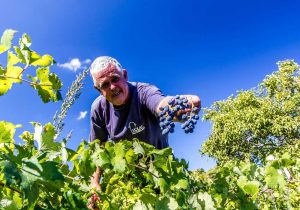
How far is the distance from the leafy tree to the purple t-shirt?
18.7m

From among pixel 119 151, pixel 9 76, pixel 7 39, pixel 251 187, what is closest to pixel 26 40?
pixel 7 39

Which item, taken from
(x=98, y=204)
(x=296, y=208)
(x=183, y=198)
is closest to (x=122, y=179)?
(x=98, y=204)

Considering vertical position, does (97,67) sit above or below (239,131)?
below

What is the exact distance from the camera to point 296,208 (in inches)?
159

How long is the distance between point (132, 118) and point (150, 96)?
0.37m

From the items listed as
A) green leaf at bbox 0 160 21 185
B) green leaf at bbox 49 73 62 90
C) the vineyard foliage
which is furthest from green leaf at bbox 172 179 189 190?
green leaf at bbox 0 160 21 185

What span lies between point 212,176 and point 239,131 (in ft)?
66.4

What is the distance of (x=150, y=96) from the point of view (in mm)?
2949

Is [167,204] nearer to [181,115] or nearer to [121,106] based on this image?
[181,115]

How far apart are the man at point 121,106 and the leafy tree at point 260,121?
18695 millimetres

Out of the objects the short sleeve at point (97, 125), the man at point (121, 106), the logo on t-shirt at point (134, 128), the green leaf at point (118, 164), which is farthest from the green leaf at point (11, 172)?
the short sleeve at point (97, 125)

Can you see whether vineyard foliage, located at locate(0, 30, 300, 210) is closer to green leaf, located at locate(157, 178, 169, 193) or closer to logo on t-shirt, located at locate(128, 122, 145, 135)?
green leaf, located at locate(157, 178, 169, 193)

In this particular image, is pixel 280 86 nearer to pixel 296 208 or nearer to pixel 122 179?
pixel 296 208

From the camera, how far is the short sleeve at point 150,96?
278 centimetres
